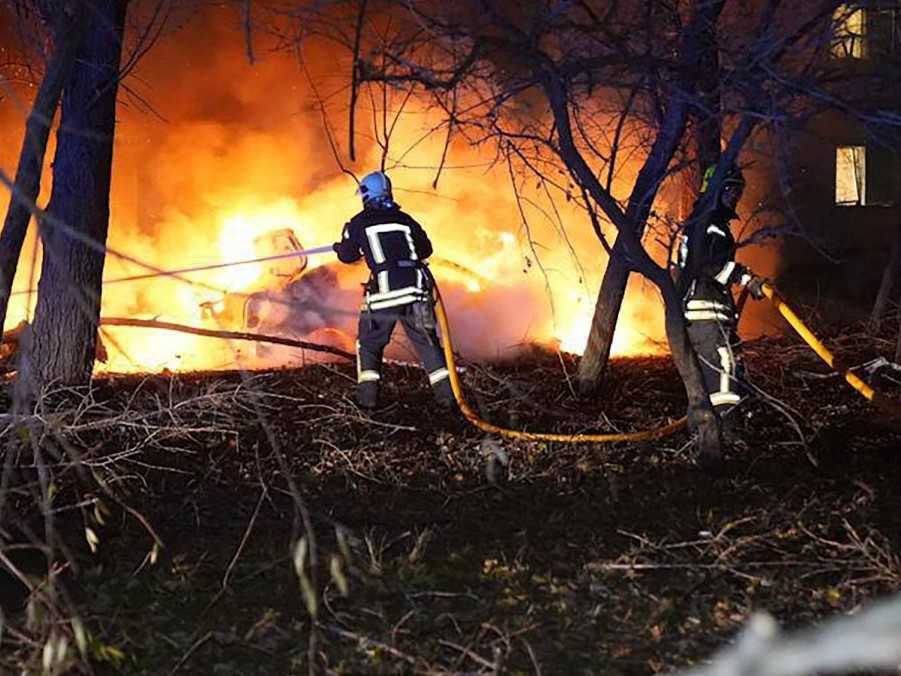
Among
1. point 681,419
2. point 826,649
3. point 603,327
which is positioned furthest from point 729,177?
point 826,649

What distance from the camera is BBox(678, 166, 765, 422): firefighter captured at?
684cm

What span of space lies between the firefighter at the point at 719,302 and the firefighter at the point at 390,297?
1792 mm

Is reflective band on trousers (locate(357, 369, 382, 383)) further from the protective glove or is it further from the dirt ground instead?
the protective glove

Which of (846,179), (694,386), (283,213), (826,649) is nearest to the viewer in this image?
(826,649)

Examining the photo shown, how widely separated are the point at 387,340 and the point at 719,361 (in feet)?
7.45

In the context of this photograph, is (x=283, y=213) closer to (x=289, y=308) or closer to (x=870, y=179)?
(x=289, y=308)

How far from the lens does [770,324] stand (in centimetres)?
1412

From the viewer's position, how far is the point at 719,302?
Answer: 7027 mm

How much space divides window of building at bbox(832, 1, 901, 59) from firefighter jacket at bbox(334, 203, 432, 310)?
9.95 feet

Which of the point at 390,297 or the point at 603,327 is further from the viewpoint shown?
the point at 603,327

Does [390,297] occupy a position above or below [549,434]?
above

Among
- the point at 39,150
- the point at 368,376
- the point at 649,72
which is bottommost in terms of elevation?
the point at 368,376

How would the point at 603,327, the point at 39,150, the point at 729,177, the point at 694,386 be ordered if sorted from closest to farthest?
the point at 39,150
the point at 694,386
the point at 729,177
the point at 603,327

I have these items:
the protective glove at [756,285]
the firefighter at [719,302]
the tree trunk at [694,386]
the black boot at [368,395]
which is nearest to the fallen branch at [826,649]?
the tree trunk at [694,386]
